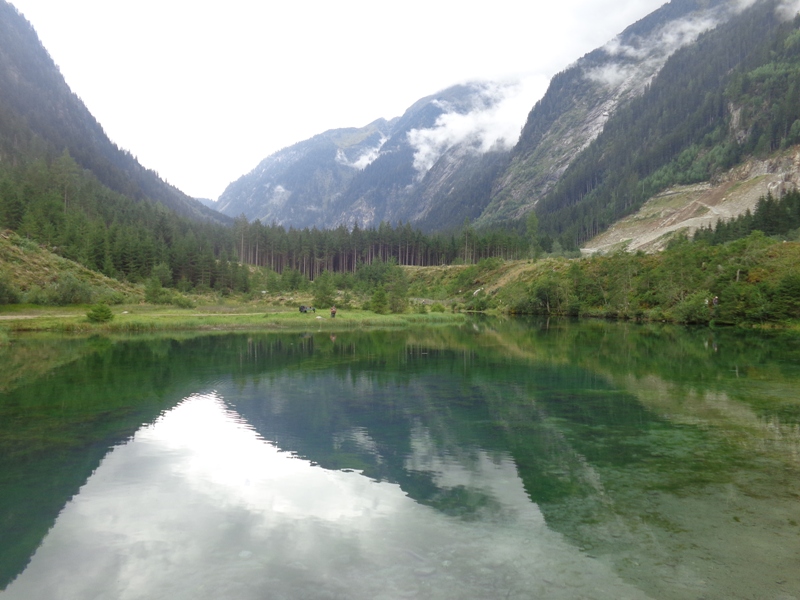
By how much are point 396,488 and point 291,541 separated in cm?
362

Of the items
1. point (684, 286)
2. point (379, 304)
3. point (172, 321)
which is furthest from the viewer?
point (684, 286)

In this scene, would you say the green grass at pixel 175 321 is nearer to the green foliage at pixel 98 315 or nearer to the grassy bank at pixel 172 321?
the grassy bank at pixel 172 321

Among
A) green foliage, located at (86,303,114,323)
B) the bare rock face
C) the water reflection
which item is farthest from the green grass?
the bare rock face

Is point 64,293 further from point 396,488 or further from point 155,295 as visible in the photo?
point 396,488

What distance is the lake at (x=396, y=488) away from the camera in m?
8.76

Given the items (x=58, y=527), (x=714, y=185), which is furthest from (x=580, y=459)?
(x=714, y=185)

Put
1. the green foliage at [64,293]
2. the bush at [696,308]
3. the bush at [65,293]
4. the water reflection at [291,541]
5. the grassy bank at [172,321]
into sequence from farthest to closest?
the bush at [696,308] < the bush at [65,293] < the green foliage at [64,293] < the grassy bank at [172,321] < the water reflection at [291,541]

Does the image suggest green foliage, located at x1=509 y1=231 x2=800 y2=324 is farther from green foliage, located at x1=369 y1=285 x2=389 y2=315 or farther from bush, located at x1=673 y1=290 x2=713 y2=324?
green foliage, located at x1=369 y1=285 x2=389 y2=315

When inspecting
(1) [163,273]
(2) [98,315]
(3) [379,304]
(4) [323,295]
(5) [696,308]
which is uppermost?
(1) [163,273]

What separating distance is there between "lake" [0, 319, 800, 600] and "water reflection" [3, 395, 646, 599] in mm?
53

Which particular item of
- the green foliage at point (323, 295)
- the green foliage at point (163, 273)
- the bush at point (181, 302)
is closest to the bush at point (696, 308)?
the green foliage at point (323, 295)

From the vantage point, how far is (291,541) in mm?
10250

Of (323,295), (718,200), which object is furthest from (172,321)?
(718,200)

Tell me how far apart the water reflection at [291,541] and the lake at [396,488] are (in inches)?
2.1
